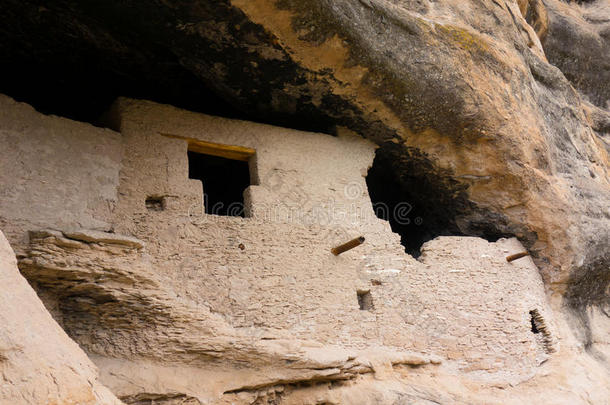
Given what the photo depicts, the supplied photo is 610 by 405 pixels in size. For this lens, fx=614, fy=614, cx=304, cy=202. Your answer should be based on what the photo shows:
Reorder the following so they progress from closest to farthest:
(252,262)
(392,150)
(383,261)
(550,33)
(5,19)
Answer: (5,19), (252,262), (383,261), (392,150), (550,33)

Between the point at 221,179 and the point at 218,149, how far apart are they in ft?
6.33

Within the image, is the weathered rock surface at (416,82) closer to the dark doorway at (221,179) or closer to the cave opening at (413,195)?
the cave opening at (413,195)

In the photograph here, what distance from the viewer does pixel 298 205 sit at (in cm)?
611

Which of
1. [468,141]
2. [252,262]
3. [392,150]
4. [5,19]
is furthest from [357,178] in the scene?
[5,19]

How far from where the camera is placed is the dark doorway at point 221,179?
766cm

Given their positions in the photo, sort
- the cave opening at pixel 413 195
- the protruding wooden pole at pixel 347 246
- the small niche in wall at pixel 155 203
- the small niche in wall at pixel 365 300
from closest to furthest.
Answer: the small niche in wall at pixel 155 203 → the protruding wooden pole at pixel 347 246 → the small niche in wall at pixel 365 300 → the cave opening at pixel 413 195

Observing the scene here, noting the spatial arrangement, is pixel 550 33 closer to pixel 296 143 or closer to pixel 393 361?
pixel 296 143

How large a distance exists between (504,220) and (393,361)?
9.38 ft

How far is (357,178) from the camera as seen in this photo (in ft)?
22.2

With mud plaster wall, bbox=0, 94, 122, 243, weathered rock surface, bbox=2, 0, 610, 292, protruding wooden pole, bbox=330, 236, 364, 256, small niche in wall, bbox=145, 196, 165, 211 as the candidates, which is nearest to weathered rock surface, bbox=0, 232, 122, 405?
mud plaster wall, bbox=0, 94, 122, 243

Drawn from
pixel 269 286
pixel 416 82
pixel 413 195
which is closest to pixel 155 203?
pixel 269 286

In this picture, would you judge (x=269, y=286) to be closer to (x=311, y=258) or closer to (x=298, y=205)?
(x=311, y=258)

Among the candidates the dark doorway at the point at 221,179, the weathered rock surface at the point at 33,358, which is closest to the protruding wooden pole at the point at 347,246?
the dark doorway at the point at 221,179

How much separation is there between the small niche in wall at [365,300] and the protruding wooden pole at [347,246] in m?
0.43
